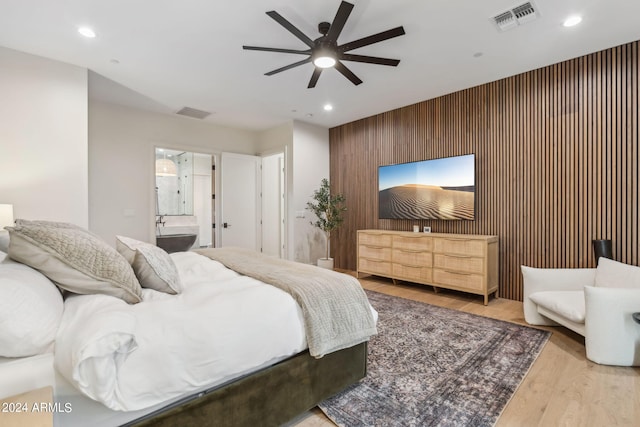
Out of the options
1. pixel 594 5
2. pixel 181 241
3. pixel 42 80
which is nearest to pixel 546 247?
pixel 594 5

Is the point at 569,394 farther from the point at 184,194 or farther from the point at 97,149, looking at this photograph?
the point at 184,194

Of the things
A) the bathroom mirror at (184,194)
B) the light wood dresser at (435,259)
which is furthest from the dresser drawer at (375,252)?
the bathroom mirror at (184,194)

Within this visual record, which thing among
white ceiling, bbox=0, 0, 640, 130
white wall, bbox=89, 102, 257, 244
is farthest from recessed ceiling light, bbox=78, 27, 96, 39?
white wall, bbox=89, 102, 257, 244

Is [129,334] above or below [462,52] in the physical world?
below

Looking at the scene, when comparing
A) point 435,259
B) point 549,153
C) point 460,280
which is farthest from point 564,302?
point 549,153

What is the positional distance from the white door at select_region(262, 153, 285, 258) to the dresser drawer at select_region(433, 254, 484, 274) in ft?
11.1

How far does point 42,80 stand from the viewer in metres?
3.21

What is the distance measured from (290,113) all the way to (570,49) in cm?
372

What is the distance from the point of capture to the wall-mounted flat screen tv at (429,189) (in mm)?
4125

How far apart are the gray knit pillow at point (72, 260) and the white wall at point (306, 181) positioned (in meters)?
4.03

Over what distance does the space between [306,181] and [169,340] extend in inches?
181

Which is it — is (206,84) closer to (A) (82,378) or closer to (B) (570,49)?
(A) (82,378)

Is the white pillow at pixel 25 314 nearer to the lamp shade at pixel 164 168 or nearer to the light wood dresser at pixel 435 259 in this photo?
the light wood dresser at pixel 435 259

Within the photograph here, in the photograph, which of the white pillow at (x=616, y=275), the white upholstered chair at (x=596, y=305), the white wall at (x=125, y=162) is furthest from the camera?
the white wall at (x=125, y=162)
